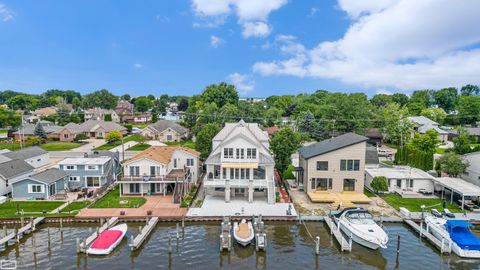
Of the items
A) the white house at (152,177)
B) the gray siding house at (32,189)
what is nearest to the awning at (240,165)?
the white house at (152,177)

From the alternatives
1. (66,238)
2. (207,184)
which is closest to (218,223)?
(207,184)

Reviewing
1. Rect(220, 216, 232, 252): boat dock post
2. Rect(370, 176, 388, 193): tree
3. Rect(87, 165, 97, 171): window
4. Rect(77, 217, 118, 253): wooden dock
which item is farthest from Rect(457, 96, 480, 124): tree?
Rect(77, 217, 118, 253): wooden dock

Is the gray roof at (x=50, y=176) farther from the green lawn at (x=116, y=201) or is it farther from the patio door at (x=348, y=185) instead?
the patio door at (x=348, y=185)

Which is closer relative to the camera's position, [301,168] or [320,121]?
[301,168]

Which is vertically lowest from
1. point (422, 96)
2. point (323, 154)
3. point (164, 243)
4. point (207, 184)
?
point (164, 243)

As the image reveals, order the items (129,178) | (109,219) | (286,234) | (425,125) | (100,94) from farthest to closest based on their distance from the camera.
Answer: (100,94)
(425,125)
(129,178)
(109,219)
(286,234)

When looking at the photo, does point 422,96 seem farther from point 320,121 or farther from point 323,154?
point 323,154
